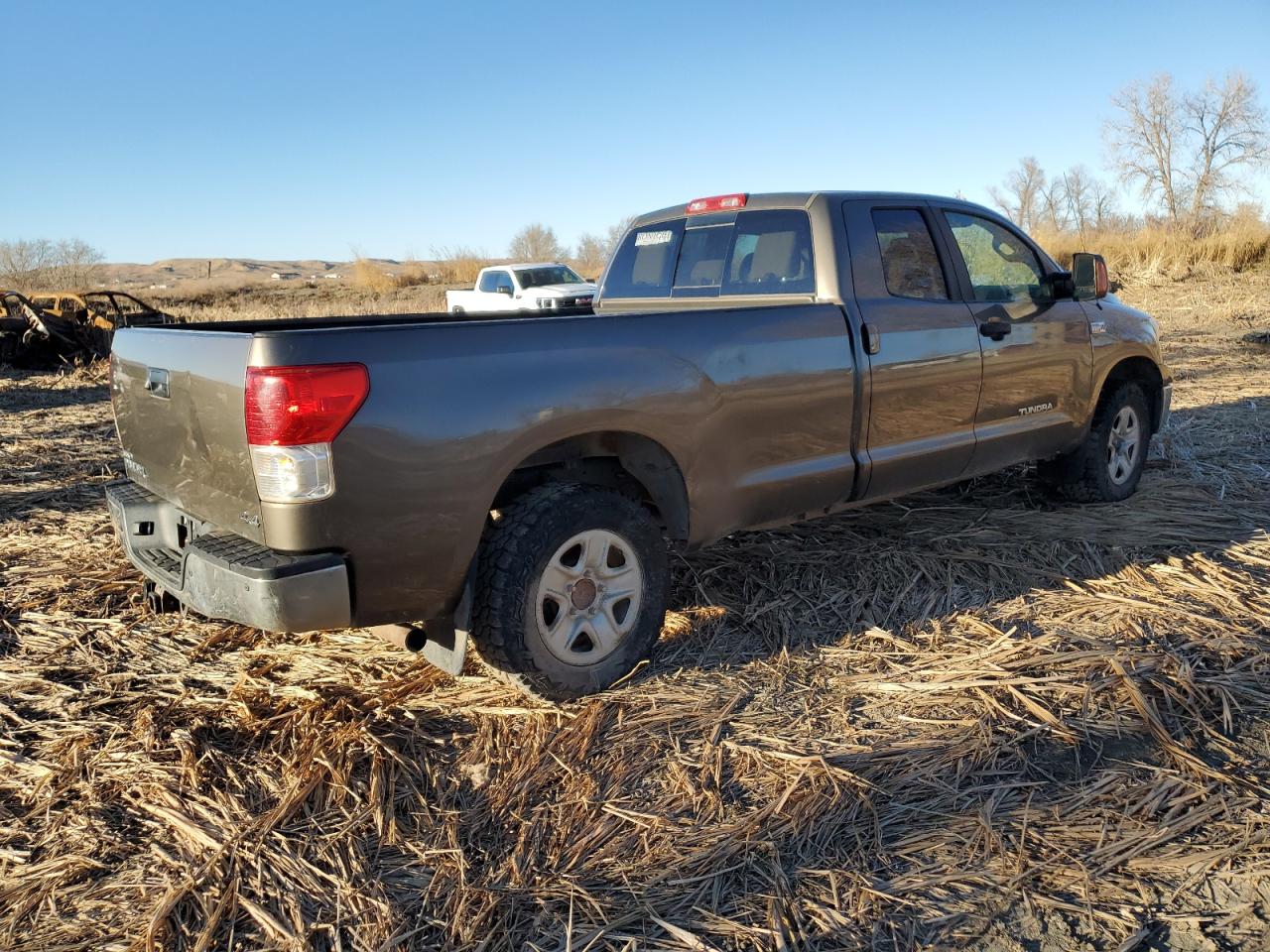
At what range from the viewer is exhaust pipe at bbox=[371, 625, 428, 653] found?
10.7ft

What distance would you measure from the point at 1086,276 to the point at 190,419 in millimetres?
4586

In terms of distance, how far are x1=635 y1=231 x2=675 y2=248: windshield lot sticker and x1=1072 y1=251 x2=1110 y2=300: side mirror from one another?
2.23m

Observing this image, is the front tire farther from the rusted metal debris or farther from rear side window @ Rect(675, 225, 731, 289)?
the rusted metal debris

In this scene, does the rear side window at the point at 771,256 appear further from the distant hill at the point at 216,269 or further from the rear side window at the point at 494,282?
the distant hill at the point at 216,269

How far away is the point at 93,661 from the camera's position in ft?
12.5

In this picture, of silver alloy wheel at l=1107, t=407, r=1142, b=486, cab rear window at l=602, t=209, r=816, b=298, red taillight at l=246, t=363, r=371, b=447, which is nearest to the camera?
red taillight at l=246, t=363, r=371, b=447

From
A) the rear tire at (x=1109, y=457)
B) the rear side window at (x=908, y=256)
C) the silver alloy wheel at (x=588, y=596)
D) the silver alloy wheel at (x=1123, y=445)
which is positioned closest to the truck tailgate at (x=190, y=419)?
the silver alloy wheel at (x=588, y=596)

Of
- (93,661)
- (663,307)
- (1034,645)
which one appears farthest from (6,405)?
(1034,645)

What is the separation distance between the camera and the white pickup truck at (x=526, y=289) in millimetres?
19953

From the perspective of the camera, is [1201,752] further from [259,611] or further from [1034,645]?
[259,611]

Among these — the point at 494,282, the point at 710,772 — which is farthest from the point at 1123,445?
the point at 494,282

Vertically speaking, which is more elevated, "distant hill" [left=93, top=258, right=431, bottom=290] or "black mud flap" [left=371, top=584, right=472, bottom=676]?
"distant hill" [left=93, top=258, right=431, bottom=290]

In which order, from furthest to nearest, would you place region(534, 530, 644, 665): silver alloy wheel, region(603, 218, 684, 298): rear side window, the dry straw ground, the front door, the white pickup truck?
the white pickup truck, region(603, 218, 684, 298): rear side window, the front door, region(534, 530, 644, 665): silver alloy wheel, the dry straw ground

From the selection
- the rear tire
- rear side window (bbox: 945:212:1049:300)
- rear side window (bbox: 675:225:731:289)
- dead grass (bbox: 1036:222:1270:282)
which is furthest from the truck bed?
dead grass (bbox: 1036:222:1270:282)
